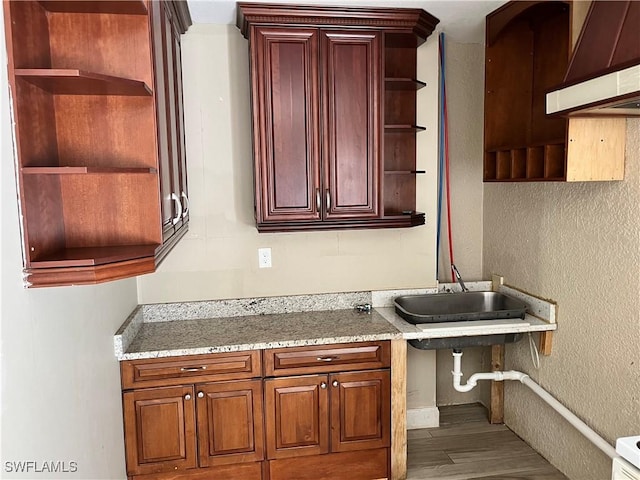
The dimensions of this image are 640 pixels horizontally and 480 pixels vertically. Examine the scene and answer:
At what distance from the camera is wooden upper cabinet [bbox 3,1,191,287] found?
4.17 feet

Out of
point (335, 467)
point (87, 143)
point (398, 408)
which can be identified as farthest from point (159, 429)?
point (87, 143)

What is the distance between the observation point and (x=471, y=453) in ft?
9.38

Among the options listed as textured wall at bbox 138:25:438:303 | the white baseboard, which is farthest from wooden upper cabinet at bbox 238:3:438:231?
the white baseboard

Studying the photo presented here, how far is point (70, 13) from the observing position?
4.69 feet

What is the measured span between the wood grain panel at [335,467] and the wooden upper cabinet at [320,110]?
1.15m

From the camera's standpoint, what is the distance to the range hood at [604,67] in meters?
1.58

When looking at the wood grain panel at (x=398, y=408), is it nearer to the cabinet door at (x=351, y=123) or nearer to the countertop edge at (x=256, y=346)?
the countertop edge at (x=256, y=346)

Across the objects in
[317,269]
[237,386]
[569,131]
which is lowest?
[237,386]

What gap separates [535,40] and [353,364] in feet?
6.38

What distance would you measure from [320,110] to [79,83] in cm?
140

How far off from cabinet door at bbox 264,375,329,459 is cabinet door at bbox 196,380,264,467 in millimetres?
53

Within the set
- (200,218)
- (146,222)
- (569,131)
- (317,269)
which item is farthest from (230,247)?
(569,131)

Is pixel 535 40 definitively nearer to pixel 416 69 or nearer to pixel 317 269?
pixel 416 69

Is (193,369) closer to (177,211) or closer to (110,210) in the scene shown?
(177,211)
